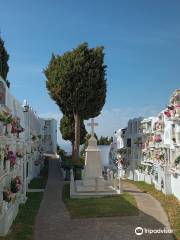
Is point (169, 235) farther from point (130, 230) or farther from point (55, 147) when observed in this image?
point (55, 147)

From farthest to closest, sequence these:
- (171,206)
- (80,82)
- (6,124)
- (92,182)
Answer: (80,82) < (92,182) < (171,206) < (6,124)

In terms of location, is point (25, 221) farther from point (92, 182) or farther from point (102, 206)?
point (92, 182)

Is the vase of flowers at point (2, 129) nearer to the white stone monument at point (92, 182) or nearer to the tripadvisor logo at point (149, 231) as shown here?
the tripadvisor logo at point (149, 231)

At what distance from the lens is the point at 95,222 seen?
45.4ft

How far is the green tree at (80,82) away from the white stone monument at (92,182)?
7.77 meters

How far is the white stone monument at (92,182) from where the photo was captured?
2055 cm

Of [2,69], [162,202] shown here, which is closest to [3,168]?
[162,202]

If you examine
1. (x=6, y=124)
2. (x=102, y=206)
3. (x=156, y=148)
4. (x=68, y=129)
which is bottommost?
(x=102, y=206)

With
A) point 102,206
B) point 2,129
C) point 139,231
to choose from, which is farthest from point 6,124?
point 139,231

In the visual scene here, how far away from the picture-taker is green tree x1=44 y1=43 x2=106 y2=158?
32.2m

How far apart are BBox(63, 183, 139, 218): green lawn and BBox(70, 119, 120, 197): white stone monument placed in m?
1.13

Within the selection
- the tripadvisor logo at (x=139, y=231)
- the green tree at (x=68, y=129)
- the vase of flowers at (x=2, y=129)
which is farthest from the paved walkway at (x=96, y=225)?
the green tree at (x=68, y=129)

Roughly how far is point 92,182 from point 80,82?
39.5 ft

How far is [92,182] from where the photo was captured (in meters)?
22.8
